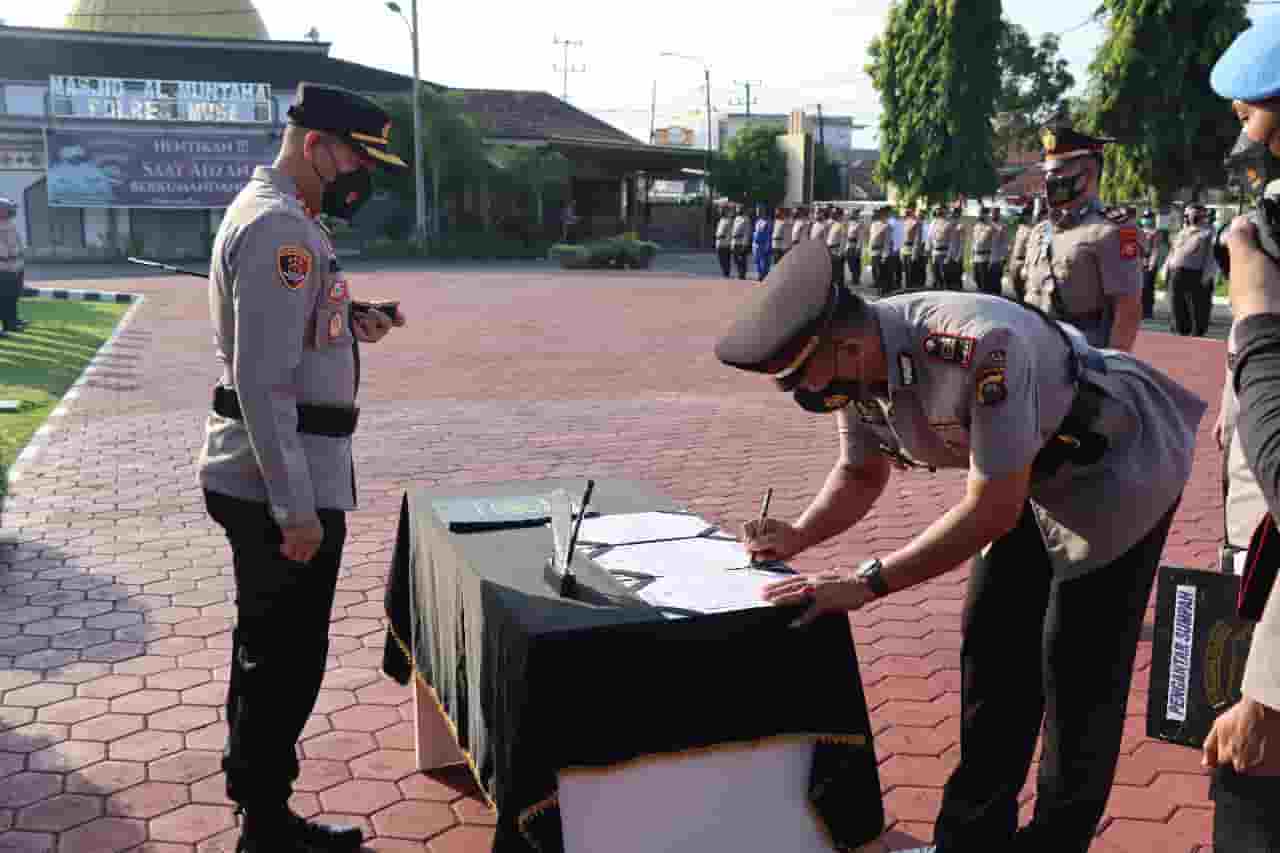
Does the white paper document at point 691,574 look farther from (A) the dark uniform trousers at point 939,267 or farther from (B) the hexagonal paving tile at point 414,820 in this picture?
(A) the dark uniform trousers at point 939,267

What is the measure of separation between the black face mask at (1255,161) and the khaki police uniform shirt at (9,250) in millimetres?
15582

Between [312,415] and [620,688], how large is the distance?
3.66 ft

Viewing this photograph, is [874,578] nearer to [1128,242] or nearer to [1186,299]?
[1128,242]

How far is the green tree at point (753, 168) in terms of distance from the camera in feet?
160

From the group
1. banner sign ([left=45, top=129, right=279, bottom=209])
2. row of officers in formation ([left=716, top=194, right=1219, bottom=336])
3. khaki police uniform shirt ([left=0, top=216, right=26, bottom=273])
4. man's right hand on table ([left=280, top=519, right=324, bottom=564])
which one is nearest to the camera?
man's right hand on table ([left=280, top=519, right=324, bottom=564])

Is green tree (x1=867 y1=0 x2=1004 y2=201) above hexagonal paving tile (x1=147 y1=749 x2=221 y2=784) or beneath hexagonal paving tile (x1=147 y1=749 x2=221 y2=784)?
above

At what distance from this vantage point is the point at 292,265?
2822 mm

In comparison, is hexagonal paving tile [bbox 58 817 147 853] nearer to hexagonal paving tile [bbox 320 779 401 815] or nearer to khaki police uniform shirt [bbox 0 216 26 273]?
hexagonal paving tile [bbox 320 779 401 815]

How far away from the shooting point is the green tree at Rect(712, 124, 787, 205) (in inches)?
1914

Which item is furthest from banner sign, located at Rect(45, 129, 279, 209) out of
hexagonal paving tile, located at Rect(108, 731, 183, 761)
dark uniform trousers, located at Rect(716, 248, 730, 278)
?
hexagonal paving tile, located at Rect(108, 731, 183, 761)

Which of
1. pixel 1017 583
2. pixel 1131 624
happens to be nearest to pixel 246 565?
pixel 1017 583

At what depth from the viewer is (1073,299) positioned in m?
5.24

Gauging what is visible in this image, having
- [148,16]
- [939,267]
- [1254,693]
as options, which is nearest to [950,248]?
[939,267]

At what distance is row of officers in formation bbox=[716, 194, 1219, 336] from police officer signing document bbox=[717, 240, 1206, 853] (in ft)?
27.9
